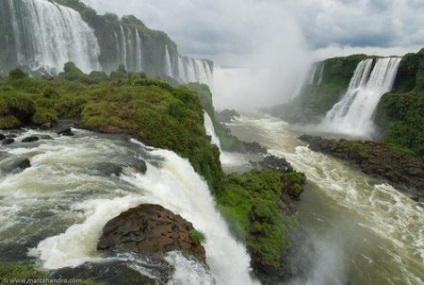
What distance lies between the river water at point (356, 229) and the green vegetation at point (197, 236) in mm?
8143

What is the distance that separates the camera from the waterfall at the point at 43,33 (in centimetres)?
5888

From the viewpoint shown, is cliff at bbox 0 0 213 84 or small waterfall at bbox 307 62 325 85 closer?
cliff at bbox 0 0 213 84

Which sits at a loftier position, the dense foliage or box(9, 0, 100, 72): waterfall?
box(9, 0, 100, 72): waterfall

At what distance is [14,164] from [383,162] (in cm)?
3555

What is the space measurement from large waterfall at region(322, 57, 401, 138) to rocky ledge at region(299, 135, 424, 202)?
1236cm

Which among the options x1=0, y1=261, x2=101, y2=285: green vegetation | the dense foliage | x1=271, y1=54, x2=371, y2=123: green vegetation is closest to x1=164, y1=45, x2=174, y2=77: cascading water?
x1=271, y1=54, x2=371, y2=123: green vegetation

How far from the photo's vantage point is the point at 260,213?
20.2 meters

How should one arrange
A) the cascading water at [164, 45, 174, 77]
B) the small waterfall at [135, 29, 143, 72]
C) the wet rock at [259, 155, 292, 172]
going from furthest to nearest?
the cascading water at [164, 45, 174, 77] → the small waterfall at [135, 29, 143, 72] → the wet rock at [259, 155, 292, 172]

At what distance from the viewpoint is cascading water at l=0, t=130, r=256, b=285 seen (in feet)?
29.8

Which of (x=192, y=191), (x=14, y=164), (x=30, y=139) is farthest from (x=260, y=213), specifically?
(x=14, y=164)

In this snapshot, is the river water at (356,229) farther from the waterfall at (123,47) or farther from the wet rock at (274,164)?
the waterfall at (123,47)

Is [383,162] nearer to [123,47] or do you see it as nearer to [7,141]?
[7,141]

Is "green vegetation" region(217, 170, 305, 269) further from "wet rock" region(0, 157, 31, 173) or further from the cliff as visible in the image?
the cliff

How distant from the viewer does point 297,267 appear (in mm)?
18016
